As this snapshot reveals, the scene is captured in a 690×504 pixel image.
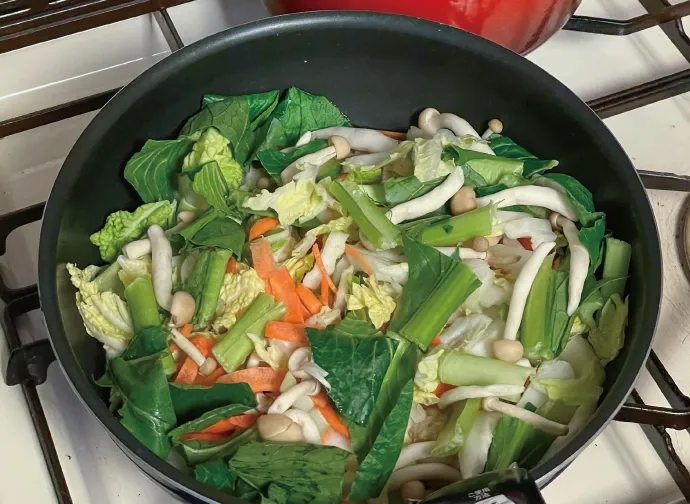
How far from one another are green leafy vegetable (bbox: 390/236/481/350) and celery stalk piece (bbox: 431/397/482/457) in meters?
0.09

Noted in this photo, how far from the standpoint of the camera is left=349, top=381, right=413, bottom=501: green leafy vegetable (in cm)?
83

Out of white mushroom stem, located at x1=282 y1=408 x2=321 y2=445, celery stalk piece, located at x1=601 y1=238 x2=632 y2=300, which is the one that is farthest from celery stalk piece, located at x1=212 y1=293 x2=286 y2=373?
→ celery stalk piece, located at x1=601 y1=238 x2=632 y2=300

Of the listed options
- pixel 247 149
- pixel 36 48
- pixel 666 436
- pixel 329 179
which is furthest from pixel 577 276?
pixel 36 48

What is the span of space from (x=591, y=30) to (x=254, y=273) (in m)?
0.76

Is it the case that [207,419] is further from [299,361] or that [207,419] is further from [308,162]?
[308,162]

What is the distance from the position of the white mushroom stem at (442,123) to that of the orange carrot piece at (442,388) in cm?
38

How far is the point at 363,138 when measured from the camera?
1.11 metres

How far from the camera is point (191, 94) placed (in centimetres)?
104

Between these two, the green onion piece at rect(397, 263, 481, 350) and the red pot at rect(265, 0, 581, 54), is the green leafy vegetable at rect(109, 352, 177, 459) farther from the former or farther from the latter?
the red pot at rect(265, 0, 581, 54)

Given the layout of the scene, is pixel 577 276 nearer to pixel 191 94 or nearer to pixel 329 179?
pixel 329 179

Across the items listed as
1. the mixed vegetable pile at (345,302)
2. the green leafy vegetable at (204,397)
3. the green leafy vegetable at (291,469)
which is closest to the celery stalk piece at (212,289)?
the mixed vegetable pile at (345,302)

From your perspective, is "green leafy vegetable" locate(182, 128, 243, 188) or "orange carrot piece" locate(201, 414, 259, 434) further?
"green leafy vegetable" locate(182, 128, 243, 188)

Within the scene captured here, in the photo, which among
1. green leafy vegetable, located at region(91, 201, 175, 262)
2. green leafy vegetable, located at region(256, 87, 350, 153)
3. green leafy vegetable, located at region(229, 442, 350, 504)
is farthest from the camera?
green leafy vegetable, located at region(256, 87, 350, 153)

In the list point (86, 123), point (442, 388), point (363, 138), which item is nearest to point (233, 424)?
point (442, 388)
